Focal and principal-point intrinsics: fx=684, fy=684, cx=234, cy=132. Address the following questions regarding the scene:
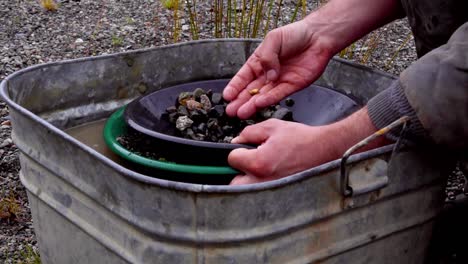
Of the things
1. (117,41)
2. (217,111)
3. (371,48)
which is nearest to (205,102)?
(217,111)

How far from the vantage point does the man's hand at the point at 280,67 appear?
6.91 ft

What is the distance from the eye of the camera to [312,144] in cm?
155

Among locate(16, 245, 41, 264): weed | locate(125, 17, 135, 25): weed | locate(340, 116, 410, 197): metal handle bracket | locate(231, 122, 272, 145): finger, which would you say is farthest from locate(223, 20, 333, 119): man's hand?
locate(125, 17, 135, 25): weed

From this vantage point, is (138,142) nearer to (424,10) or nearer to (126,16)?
(424,10)

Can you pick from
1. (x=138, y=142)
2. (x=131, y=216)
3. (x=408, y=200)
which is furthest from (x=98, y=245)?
(x=408, y=200)

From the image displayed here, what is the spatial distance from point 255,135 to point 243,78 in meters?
0.54

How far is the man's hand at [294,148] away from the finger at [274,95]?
1.49ft

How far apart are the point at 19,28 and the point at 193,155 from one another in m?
2.63

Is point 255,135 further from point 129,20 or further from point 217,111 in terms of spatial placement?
point 129,20

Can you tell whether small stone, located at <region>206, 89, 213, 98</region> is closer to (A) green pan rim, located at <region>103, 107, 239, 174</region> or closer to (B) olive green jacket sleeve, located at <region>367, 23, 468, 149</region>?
(A) green pan rim, located at <region>103, 107, 239, 174</region>

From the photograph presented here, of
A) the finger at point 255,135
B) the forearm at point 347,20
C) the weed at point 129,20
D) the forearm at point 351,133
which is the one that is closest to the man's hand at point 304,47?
the forearm at point 347,20

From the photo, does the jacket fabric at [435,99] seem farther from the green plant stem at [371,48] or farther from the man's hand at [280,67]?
the green plant stem at [371,48]

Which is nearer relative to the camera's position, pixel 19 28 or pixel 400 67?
pixel 400 67

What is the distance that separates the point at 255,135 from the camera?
1.66 metres
